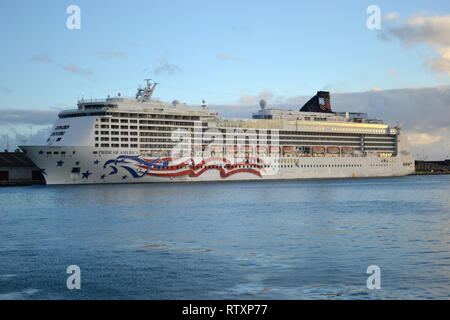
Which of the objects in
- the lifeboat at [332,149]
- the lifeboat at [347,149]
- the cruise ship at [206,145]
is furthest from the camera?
the lifeboat at [347,149]

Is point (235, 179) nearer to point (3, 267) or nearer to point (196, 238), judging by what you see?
point (196, 238)

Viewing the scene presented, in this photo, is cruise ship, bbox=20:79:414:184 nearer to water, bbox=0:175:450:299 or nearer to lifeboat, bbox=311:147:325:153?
lifeboat, bbox=311:147:325:153

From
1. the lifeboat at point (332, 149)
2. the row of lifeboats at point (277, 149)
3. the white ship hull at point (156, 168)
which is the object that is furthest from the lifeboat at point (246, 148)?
the lifeboat at point (332, 149)

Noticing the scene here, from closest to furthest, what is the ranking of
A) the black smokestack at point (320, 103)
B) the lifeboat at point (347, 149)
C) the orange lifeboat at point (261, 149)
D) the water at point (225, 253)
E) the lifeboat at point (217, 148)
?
the water at point (225, 253)
the lifeboat at point (217, 148)
the orange lifeboat at point (261, 149)
the lifeboat at point (347, 149)
the black smokestack at point (320, 103)

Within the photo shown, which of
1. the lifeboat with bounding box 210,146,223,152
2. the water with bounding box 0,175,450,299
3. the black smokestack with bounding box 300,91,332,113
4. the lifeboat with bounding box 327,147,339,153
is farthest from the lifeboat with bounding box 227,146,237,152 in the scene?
the water with bounding box 0,175,450,299

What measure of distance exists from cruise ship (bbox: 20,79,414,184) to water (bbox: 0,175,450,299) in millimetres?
28183

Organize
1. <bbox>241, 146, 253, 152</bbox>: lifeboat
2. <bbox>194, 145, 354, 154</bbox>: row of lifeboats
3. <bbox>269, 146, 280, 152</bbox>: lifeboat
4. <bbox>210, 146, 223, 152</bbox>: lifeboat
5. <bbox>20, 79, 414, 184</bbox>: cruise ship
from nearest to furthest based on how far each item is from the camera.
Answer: <bbox>20, 79, 414, 184</bbox>: cruise ship
<bbox>210, 146, 223, 152</bbox>: lifeboat
<bbox>194, 145, 354, 154</bbox>: row of lifeboats
<bbox>241, 146, 253, 152</bbox>: lifeboat
<bbox>269, 146, 280, 152</bbox>: lifeboat

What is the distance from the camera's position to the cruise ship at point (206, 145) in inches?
2589

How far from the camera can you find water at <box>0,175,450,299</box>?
1475 centimetres

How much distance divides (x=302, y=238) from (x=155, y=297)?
11.5 m

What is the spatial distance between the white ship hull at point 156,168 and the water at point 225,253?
2731cm

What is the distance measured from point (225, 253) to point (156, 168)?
5156cm

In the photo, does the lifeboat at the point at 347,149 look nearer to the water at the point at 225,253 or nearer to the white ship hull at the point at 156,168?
the white ship hull at the point at 156,168
